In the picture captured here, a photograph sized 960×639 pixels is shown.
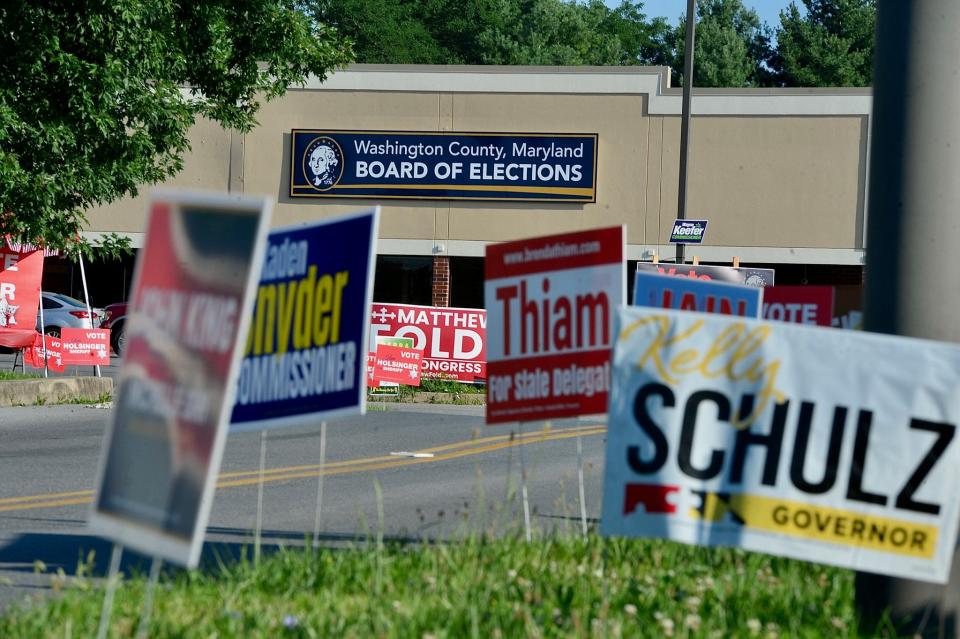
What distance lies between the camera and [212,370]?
4.04 m

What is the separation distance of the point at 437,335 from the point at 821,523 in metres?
19.7

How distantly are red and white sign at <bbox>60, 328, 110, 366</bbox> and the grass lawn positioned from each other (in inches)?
615

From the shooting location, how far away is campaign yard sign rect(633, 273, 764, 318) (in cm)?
851

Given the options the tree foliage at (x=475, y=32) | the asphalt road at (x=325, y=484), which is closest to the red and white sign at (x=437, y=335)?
the asphalt road at (x=325, y=484)

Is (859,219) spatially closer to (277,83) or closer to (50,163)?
(277,83)

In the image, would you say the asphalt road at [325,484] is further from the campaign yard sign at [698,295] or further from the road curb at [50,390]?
the campaign yard sign at [698,295]

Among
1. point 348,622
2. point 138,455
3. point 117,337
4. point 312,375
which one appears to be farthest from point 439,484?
point 117,337

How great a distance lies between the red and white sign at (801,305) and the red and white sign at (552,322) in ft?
11.4

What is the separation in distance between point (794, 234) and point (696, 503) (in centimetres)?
2760

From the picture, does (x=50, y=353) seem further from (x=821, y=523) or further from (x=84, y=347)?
(x=821, y=523)

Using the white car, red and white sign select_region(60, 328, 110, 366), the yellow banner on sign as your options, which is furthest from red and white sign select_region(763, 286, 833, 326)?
the white car

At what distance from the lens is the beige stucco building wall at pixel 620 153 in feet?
104

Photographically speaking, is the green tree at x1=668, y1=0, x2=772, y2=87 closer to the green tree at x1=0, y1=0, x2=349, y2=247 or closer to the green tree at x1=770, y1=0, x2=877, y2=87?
the green tree at x1=770, y1=0, x2=877, y2=87

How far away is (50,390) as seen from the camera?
724 inches
